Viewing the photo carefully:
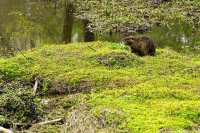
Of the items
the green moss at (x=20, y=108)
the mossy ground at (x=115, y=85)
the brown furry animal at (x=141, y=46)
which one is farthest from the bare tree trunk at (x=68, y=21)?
the green moss at (x=20, y=108)

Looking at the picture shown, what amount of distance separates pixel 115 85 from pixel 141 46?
2.84 meters

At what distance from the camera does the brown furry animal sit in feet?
42.7

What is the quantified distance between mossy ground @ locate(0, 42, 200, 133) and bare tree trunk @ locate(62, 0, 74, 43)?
226 inches

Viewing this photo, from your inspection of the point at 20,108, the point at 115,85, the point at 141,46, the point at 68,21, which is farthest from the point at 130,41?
the point at 68,21

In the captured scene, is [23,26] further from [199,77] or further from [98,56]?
[199,77]

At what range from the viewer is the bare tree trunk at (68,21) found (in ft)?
64.0

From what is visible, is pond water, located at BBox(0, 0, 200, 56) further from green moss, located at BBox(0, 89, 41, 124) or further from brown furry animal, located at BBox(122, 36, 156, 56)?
green moss, located at BBox(0, 89, 41, 124)

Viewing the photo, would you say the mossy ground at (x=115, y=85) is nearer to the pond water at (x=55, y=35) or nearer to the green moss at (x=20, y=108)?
the green moss at (x=20, y=108)

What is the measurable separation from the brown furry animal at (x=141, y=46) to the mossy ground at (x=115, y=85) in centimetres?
27

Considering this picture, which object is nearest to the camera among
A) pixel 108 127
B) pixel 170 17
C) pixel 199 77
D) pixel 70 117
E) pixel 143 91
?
pixel 108 127

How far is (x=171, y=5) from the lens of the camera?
22.8 m

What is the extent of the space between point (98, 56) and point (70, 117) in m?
4.06

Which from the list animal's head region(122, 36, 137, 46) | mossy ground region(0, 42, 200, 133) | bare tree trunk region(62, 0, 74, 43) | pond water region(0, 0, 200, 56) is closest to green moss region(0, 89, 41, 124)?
mossy ground region(0, 42, 200, 133)

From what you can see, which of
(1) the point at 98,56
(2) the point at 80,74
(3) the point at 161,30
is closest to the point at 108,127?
(2) the point at 80,74
